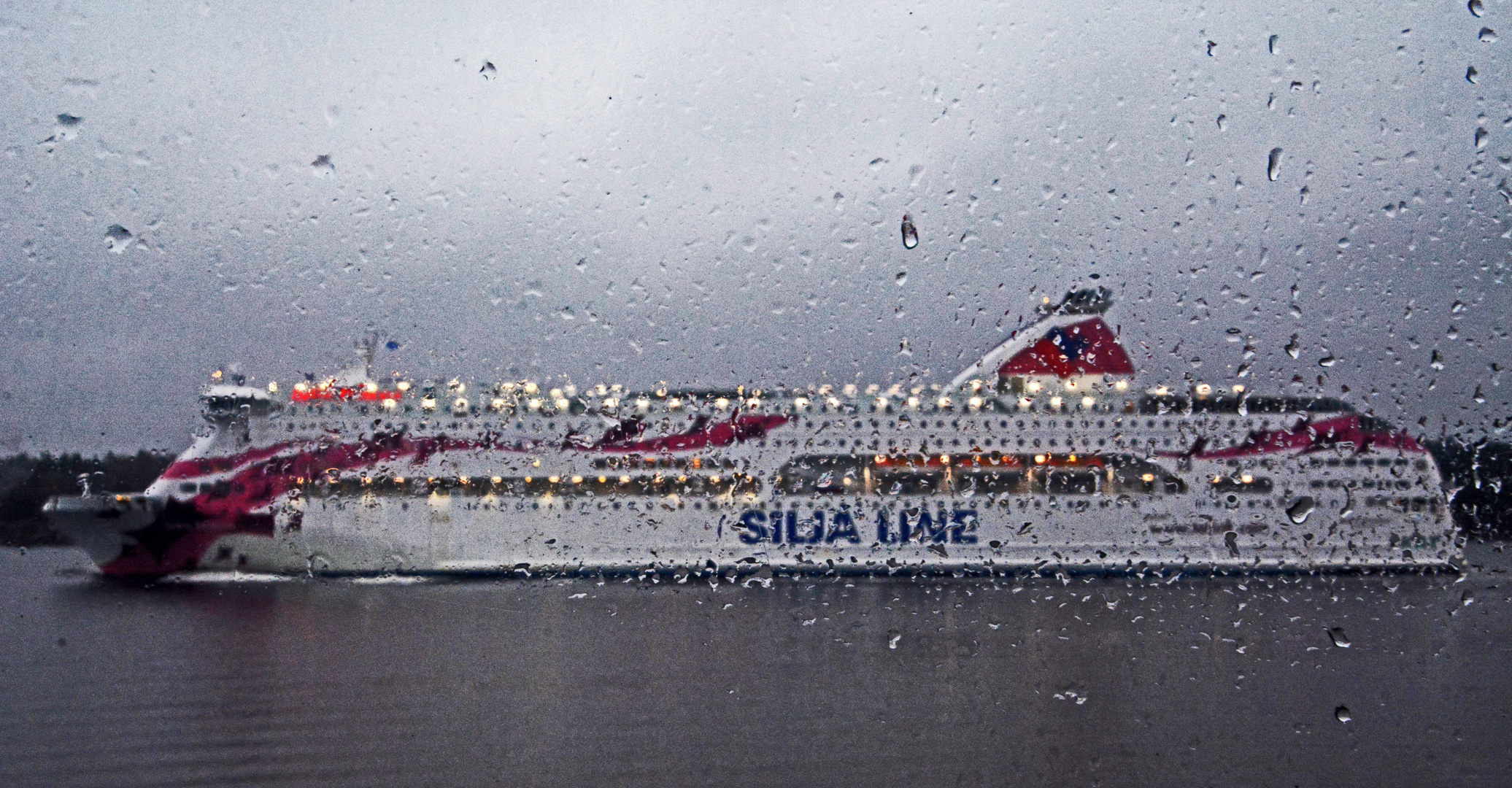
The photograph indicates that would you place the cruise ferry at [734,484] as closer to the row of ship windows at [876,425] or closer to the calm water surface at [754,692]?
the row of ship windows at [876,425]

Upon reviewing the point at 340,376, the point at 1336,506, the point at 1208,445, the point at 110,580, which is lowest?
the point at 110,580

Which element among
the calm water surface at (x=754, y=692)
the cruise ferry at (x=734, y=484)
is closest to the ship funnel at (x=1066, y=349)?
the cruise ferry at (x=734, y=484)

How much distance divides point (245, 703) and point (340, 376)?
9164 millimetres

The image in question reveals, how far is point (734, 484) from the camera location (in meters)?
14.3

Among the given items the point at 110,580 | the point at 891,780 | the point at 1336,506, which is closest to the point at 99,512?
the point at 110,580

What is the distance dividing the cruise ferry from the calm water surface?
172 cm

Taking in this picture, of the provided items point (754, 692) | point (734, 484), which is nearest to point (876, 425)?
point (734, 484)

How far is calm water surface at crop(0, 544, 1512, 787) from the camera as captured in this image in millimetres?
5258

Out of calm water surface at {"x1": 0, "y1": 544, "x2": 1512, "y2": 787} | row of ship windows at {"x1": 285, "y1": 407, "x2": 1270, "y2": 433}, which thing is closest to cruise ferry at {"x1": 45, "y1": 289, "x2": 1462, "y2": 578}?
row of ship windows at {"x1": 285, "y1": 407, "x2": 1270, "y2": 433}

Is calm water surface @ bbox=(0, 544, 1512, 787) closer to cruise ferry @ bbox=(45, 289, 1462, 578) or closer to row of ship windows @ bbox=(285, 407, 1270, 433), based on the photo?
cruise ferry @ bbox=(45, 289, 1462, 578)

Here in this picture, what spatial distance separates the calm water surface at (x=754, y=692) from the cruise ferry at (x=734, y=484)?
5.64ft

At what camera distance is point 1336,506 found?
45.2ft

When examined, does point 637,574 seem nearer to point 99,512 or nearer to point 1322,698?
point 99,512

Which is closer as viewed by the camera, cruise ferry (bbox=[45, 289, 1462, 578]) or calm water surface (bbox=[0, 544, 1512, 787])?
calm water surface (bbox=[0, 544, 1512, 787])
